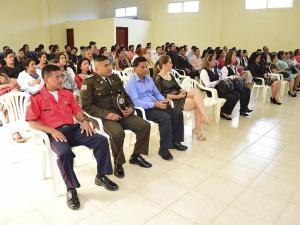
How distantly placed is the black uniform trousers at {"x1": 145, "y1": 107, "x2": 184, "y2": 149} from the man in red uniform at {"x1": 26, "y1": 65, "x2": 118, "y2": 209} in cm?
76

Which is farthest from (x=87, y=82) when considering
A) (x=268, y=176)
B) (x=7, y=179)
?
(x=268, y=176)

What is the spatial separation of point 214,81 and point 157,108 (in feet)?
5.40

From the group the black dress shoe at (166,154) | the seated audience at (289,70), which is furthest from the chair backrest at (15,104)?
the seated audience at (289,70)

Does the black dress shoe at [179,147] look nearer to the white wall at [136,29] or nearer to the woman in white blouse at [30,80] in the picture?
the woman in white blouse at [30,80]

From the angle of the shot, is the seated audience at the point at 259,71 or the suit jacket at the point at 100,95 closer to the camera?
the suit jacket at the point at 100,95

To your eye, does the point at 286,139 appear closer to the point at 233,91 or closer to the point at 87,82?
the point at 233,91

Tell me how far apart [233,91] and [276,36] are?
6.14 m

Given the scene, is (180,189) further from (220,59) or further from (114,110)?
(220,59)

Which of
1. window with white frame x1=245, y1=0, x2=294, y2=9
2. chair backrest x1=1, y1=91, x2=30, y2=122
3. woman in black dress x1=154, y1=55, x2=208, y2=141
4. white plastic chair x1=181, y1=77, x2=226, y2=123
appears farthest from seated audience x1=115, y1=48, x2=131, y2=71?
window with white frame x1=245, y1=0, x2=294, y2=9

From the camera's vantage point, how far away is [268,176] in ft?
8.28

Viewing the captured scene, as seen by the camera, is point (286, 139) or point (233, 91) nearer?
point (286, 139)

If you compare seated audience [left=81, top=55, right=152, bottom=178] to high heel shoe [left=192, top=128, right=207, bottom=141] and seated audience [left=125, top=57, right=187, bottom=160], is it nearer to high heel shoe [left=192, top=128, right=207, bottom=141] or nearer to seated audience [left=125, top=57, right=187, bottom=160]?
seated audience [left=125, top=57, right=187, bottom=160]

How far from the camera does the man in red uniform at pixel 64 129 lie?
6.51ft

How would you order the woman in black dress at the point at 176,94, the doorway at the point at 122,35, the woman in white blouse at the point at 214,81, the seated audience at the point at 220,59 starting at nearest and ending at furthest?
the woman in black dress at the point at 176,94 → the woman in white blouse at the point at 214,81 → the seated audience at the point at 220,59 → the doorway at the point at 122,35
